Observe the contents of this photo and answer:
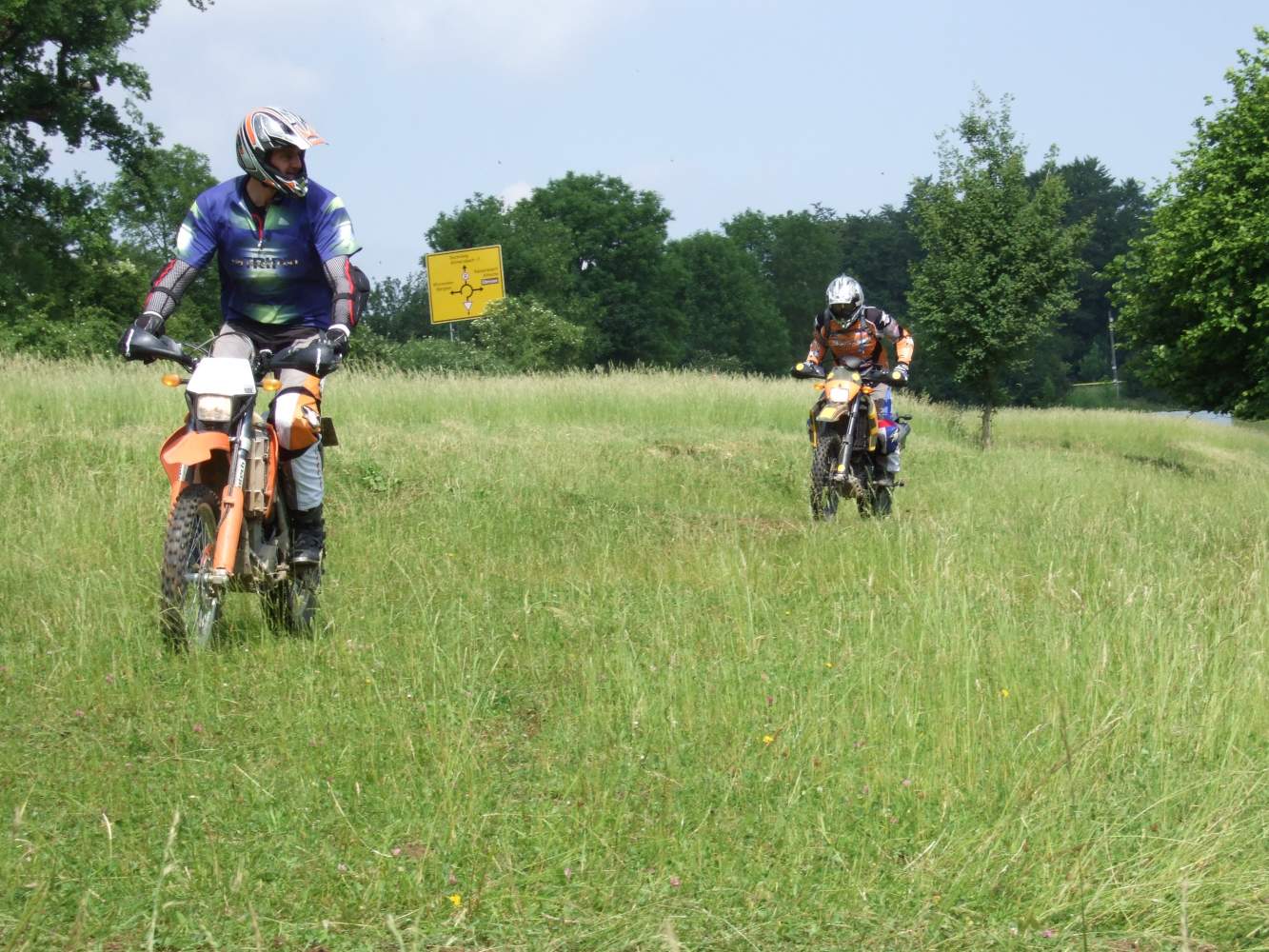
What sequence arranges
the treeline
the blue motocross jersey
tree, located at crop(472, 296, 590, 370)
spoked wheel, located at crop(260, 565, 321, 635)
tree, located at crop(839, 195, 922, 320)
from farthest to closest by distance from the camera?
tree, located at crop(839, 195, 922, 320) < the treeline < tree, located at crop(472, 296, 590, 370) < the blue motocross jersey < spoked wheel, located at crop(260, 565, 321, 635)

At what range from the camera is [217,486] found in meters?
5.37

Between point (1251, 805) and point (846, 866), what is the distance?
A: 1.22 m

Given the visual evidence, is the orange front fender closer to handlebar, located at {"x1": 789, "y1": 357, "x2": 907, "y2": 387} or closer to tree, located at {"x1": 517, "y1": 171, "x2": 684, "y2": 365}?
handlebar, located at {"x1": 789, "y1": 357, "x2": 907, "y2": 387}

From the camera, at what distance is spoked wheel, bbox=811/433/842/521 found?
1023 cm

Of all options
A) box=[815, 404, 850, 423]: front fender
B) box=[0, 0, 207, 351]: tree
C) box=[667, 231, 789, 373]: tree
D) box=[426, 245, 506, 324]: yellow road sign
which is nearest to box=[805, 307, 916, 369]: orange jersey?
box=[815, 404, 850, 423]: front fender

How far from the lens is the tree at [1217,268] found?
2784 centimetres

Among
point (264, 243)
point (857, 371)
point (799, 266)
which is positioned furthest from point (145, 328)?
point (799, 266)

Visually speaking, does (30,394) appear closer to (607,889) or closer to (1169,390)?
(607,889)

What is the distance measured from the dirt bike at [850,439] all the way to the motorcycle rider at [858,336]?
0.31 ft

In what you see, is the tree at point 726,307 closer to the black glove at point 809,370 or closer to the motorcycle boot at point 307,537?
the black glove at point 809,370

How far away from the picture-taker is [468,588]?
6.52 metres

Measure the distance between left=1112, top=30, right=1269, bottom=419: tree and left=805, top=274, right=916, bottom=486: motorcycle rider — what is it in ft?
62.4

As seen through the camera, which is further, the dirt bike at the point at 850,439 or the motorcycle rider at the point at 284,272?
the dirt bike at the point at 850,439

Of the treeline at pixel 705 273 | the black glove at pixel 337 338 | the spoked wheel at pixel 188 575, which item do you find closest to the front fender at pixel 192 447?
the spoked wheel at pixel 188 575
